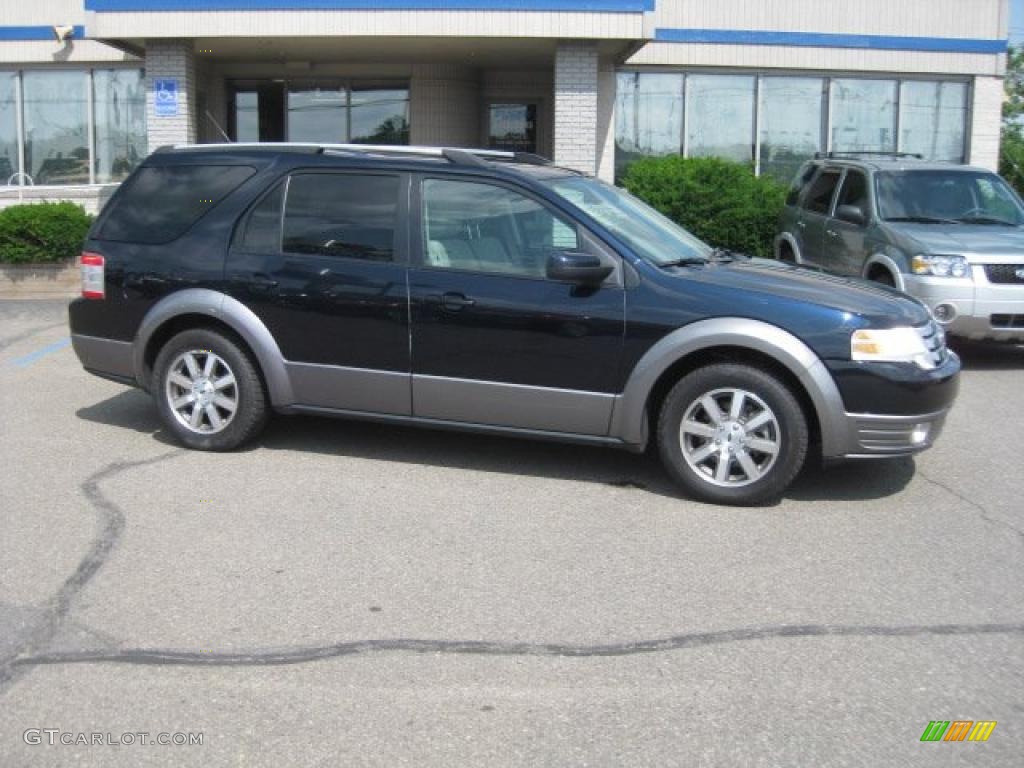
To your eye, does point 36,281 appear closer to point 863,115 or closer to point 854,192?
point 854,192

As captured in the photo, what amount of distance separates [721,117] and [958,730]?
15950mm

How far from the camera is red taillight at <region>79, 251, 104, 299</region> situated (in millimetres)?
7555

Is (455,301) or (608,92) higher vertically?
(608,92)

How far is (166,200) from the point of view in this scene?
7539mm

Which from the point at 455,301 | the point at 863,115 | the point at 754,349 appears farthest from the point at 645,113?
the point at 754,349

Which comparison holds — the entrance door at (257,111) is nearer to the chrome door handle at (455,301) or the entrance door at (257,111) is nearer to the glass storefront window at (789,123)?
the glass storefront window at (789,123)

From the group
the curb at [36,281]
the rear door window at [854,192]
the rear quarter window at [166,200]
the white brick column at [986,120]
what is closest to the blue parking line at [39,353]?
the rear quarter window at [166,200]

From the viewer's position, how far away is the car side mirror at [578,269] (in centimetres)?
637

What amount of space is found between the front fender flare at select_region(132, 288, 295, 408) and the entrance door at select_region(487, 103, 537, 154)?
1291 cm

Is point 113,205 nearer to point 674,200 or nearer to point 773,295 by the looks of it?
point 773,295

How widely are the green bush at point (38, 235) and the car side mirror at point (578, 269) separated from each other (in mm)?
10313

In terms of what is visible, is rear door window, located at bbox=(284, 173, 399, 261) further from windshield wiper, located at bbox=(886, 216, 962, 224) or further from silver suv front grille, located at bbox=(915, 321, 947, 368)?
windshield wiper, located at bbox=(886, 216, 962, 224)

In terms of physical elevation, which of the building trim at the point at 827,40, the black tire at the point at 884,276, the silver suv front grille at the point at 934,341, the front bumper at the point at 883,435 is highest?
the building trim at the point at 827,40
